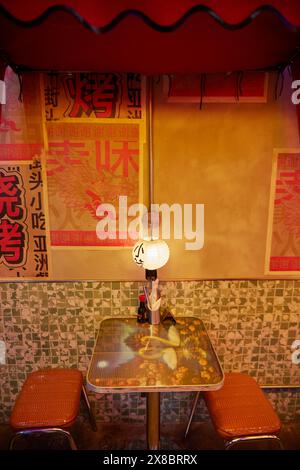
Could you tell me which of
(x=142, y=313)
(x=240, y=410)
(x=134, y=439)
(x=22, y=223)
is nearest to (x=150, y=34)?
(x=22, y=223)

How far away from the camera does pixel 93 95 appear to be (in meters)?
2.64

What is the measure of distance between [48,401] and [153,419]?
2.67ft

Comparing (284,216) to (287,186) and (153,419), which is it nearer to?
(287,186)

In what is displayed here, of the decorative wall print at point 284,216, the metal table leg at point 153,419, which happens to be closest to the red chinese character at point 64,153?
the decorative wall print at point 284,216

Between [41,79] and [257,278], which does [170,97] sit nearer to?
[41,79]

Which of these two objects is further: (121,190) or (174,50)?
(121,190)

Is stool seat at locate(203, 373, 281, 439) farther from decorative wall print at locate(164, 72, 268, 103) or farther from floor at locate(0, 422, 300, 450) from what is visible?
decorative wall print at locate(164, 72, 268, 103)

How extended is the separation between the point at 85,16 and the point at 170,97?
113cm

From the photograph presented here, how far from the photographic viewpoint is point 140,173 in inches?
109

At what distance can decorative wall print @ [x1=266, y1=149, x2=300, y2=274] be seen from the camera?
2768mm

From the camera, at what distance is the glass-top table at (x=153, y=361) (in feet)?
7.00

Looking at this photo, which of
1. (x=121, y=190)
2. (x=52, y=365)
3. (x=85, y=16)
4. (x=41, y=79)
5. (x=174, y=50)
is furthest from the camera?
(x=52, y=365)

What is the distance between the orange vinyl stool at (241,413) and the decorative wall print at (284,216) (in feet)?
3.36
